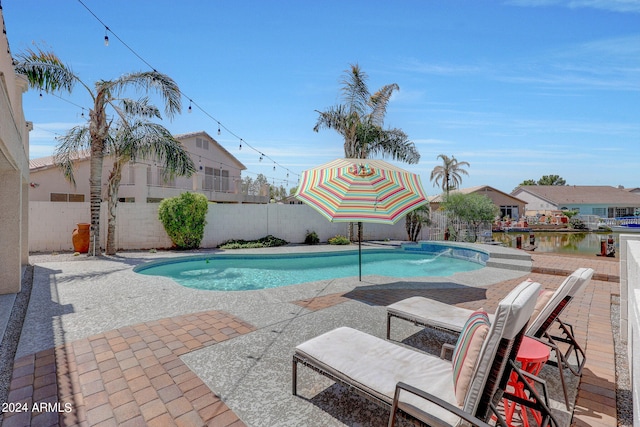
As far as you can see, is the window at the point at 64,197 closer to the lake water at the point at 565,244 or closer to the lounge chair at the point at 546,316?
the lounge chair at the point at 546,316

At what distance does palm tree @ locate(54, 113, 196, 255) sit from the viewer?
1052 centimetres

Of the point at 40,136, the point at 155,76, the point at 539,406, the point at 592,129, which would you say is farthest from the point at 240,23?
the point at 592,129

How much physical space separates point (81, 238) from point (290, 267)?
7297mm

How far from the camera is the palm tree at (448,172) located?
40.4 metres

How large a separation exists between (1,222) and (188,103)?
23.5ft

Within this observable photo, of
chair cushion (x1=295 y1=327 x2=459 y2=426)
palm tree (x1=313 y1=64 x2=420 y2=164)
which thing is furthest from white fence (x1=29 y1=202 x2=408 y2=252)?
chair cushion (x1=295 y1=327 x2=459 y2=426)

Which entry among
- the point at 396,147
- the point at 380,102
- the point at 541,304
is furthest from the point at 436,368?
the point at 380,102

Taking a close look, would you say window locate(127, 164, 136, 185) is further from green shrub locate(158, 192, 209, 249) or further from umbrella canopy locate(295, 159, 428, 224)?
umbrella canopy locate(295, 159, 428, 224)

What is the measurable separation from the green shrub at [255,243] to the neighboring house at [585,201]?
43.5 m

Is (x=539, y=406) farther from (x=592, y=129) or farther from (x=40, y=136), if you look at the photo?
(x=592, y=129)

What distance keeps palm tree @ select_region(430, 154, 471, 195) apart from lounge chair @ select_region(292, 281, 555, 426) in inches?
1600

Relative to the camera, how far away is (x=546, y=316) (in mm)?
2871

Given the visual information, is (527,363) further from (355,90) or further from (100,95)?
(355,90)

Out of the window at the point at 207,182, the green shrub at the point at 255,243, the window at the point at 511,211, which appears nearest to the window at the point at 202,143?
the window at the point at 207,182
